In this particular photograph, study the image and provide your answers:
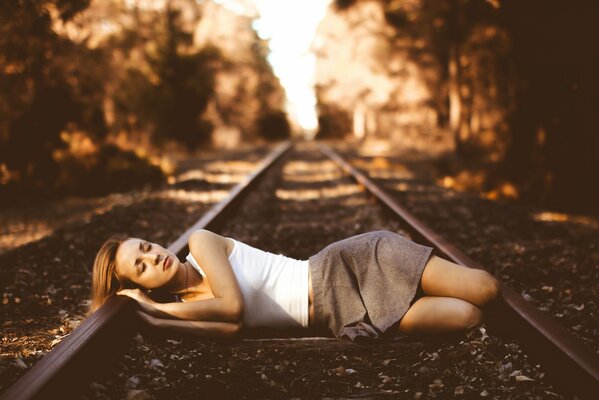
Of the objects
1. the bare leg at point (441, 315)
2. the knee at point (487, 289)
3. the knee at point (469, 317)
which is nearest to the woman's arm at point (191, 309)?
the bare leg at point (441, 315)

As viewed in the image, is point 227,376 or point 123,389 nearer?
point 123,389

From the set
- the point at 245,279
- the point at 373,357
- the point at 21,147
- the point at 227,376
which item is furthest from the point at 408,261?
the point at 21,147

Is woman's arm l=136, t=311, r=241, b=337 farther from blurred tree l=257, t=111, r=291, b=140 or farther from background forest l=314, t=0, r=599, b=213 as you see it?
blurred tree l=257, t=111, r=291, b=140

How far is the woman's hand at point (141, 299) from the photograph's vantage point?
303 cm

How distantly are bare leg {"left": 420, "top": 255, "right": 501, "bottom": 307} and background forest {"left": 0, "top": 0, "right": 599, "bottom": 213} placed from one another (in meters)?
5.47

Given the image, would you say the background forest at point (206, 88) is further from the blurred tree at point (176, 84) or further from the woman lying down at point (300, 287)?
the woman lying down at point (300, 287)

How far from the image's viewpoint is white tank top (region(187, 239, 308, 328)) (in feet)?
10.3

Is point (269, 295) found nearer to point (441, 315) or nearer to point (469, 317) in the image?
point (441, 315)

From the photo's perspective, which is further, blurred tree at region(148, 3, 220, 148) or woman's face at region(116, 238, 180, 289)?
blurred tree at region(148, 3, 220, 148)

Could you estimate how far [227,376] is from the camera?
274 centimetres

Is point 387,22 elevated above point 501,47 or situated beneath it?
elevated above

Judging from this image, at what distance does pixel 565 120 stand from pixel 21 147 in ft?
24.8

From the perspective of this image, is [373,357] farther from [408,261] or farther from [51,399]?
[51,399]

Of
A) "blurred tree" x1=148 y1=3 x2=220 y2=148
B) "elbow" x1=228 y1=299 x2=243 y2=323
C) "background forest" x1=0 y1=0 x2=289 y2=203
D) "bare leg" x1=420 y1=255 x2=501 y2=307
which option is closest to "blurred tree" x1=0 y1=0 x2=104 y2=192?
"background forest" x1=0 y1=0 x2=289 y2=203
